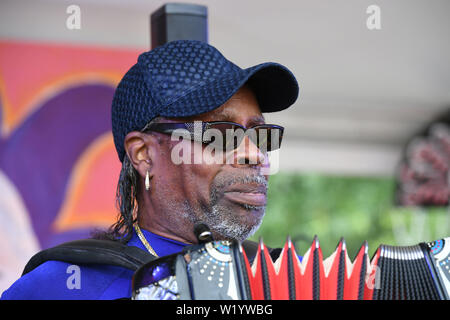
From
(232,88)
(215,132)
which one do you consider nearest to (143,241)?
(215,132)

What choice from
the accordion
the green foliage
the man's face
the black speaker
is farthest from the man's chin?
the green foliage

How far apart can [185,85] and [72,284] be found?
2.12ft

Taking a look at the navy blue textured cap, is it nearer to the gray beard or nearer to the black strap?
the gray beard

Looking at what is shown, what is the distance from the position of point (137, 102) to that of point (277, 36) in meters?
3.13

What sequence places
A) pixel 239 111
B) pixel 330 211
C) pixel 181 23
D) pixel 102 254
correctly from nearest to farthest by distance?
pixel 102 254 → pixel 239 111 → pixel 181 23 → pixel 330 211

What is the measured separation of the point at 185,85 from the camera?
6.23 feet

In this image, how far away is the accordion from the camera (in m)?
1.48

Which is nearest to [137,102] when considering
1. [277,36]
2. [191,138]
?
[191,138]

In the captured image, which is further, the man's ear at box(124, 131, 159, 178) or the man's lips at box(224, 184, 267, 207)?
the man's ear at box(124, 131, 159, 178)

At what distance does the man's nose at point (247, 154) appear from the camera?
6.07 feet

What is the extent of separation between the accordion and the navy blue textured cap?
478 millimetres

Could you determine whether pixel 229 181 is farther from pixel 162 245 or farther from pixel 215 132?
pixel 162 245

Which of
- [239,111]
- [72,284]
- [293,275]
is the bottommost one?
[72,284]

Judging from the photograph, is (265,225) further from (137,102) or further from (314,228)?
(137,102)
